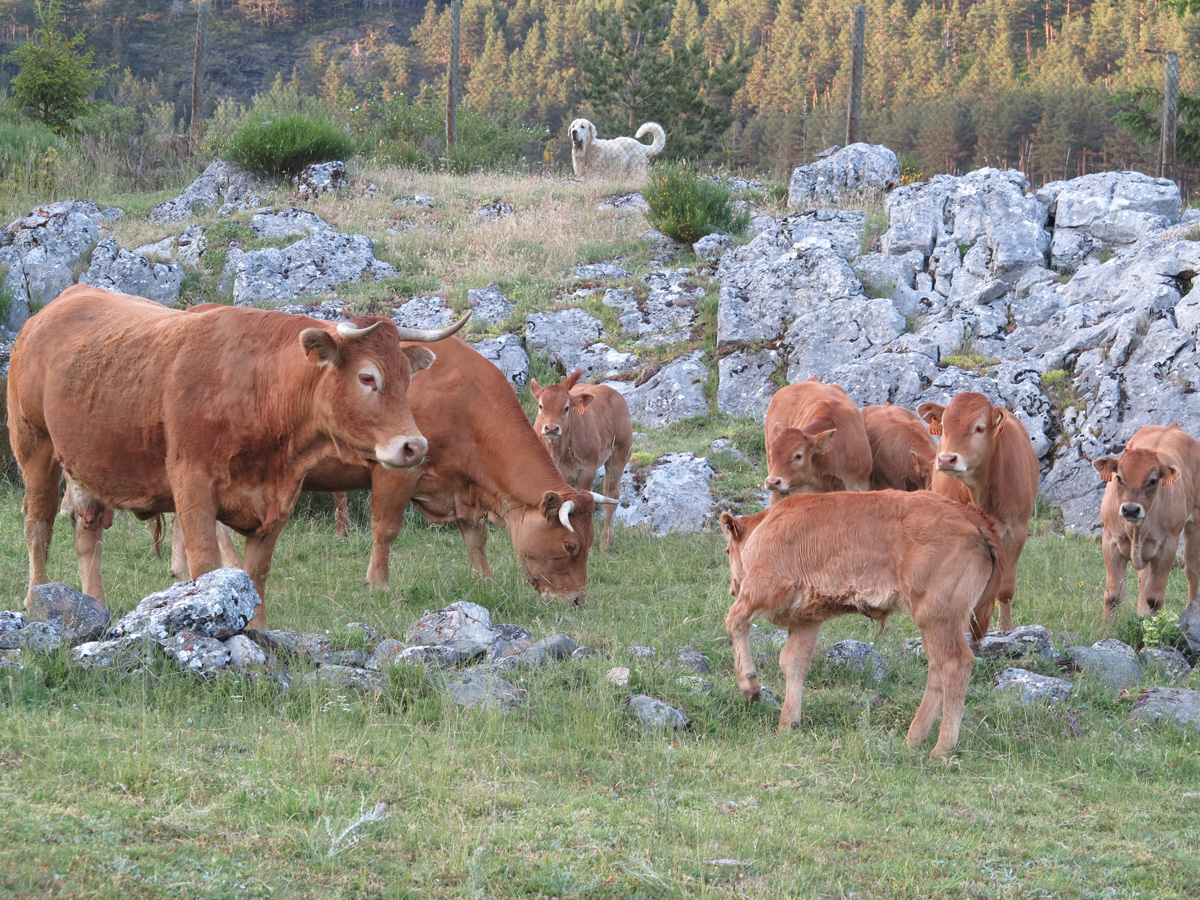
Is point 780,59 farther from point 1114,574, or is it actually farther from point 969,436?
point 969,436

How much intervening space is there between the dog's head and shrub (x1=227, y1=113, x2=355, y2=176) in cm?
627

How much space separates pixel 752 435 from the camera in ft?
47.7

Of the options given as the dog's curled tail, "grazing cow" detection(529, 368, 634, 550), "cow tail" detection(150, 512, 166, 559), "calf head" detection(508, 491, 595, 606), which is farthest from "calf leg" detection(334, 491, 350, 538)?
the dog's curled tail

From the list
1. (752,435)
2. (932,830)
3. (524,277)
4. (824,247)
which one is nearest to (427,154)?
(524,277)

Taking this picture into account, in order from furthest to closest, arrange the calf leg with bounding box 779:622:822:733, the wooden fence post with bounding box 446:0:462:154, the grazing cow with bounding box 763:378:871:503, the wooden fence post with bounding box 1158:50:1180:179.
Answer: the wooden fence post with bounding box 446:0:462:154 < the wooden fence post with bounding box 1158:50:1180:179 < the grazing cow with bounding box 763:378:871:503 < the calf leg with bounding box 779:622:822:733

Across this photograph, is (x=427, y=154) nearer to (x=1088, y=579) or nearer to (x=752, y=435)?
(x=752, y=435)

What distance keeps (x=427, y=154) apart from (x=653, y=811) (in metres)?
25.0

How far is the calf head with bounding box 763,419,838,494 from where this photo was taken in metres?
9.66

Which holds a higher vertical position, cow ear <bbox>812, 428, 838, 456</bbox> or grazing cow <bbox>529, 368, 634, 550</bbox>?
cow ear <bbox>812, 428, 838, 456</bbox>

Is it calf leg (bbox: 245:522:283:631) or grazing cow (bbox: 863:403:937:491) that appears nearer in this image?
calf leg (bbox: 245:522:283:631)

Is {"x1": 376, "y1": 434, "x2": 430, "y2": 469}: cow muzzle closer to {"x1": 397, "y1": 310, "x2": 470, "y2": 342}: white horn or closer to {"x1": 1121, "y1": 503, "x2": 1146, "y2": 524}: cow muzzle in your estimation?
{"x1": 397, "y1": 310, "x2": 470, "y2": 342}: white horn

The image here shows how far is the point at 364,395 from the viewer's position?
280 inches

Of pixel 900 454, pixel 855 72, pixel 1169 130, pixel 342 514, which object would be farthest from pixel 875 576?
pixel 855 72

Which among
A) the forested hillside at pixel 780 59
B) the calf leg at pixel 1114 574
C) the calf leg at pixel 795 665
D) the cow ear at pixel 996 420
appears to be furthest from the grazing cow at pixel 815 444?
the forested hillside at pixel 780 59
